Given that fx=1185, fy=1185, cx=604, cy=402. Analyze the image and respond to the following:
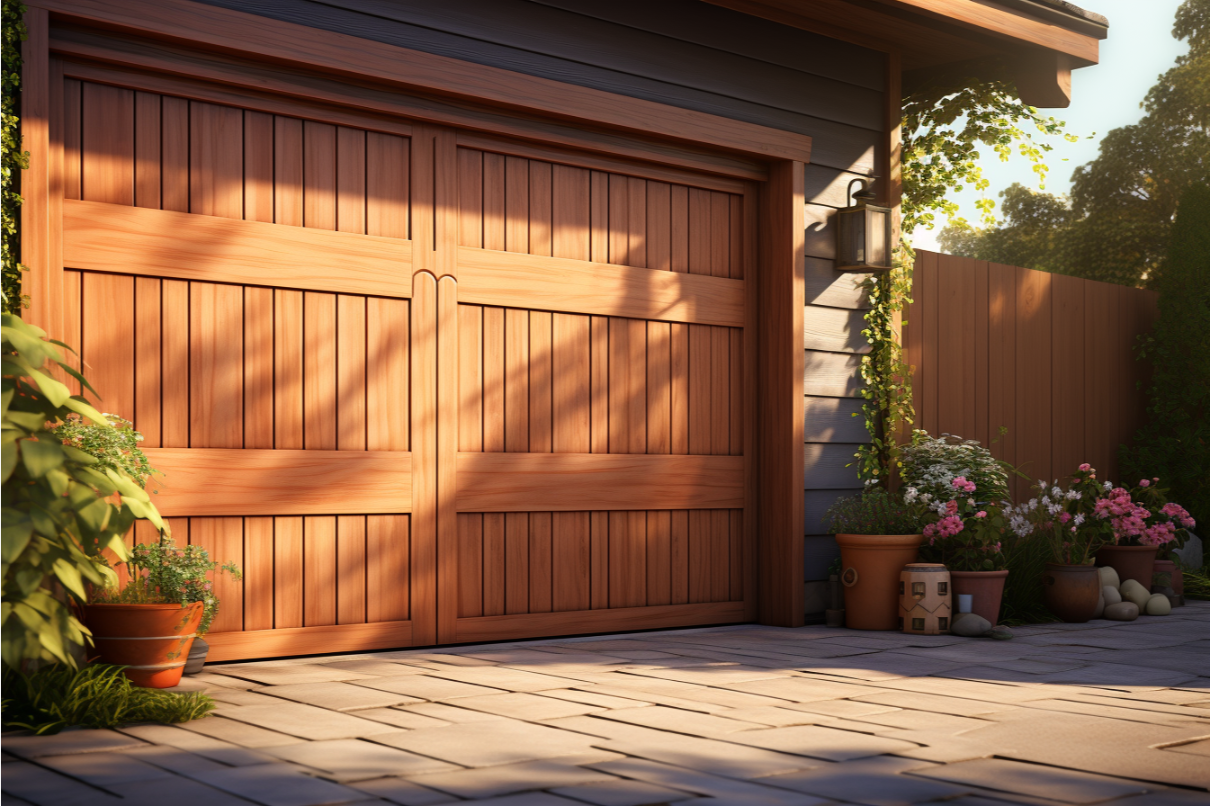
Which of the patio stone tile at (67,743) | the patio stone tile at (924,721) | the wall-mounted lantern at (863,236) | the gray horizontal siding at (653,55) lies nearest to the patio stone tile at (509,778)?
the patio stone tile at (67,743)

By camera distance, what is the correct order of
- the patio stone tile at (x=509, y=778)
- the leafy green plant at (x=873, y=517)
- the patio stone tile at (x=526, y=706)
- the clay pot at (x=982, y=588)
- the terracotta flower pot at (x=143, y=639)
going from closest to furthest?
the patio stone tile at (x=509, y=778) < the patio stone tile at (x=526, y=706) < the terracotta flower pot at (x=143, y=639) < the clay pot at (x=982, y=588) < the leafy green plant at (x=873, y=517)

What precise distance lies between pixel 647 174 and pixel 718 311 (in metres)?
0.72

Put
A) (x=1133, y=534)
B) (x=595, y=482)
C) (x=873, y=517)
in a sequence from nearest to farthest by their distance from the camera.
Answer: (x=595, y=482) → (x=873, y=517) → (x=1133, y=534)

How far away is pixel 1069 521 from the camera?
590cm

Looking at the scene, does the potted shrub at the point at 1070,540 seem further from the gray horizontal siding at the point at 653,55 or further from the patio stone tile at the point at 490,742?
the patio stone tile at the point at 490,742

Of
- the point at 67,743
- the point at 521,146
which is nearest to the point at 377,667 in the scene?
the point at 67,743

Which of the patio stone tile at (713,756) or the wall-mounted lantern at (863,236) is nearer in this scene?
the patio stone tile at (713,756)

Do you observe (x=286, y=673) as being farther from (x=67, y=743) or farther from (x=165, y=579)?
(x=67, y=743)

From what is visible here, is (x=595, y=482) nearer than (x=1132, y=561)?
Yes

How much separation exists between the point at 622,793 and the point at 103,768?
1.13m

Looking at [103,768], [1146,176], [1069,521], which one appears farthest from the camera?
[1146,176]

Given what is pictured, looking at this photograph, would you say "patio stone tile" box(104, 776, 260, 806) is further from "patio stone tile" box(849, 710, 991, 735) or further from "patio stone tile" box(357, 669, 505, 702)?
"patio stone tile" box(849, 710, 991, 735)

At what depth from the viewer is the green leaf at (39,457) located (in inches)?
103

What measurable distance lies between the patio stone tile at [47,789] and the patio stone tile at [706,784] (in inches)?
39.8
